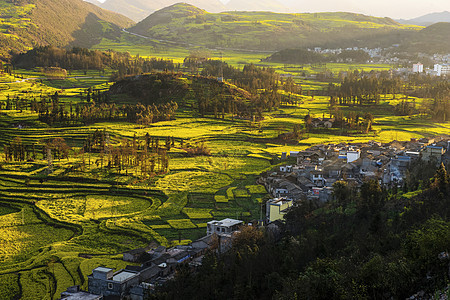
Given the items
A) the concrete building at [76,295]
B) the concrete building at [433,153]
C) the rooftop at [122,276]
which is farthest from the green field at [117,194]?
the concrete building at [433,153]

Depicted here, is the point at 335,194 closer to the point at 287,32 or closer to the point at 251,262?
the point at 251,262

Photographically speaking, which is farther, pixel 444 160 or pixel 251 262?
pixel 444 160

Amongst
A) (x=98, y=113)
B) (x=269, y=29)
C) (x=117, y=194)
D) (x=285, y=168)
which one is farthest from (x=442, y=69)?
(x=117, y=194)

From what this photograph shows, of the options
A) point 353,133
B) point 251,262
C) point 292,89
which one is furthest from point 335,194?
point 292,89

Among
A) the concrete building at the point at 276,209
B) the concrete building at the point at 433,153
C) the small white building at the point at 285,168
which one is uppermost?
the concrete building at the point at 433,153

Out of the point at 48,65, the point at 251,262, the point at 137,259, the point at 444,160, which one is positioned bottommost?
the point at 137,259

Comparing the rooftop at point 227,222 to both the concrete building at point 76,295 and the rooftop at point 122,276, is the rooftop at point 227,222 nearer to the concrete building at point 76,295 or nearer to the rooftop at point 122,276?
the rooftop at point 122,276
